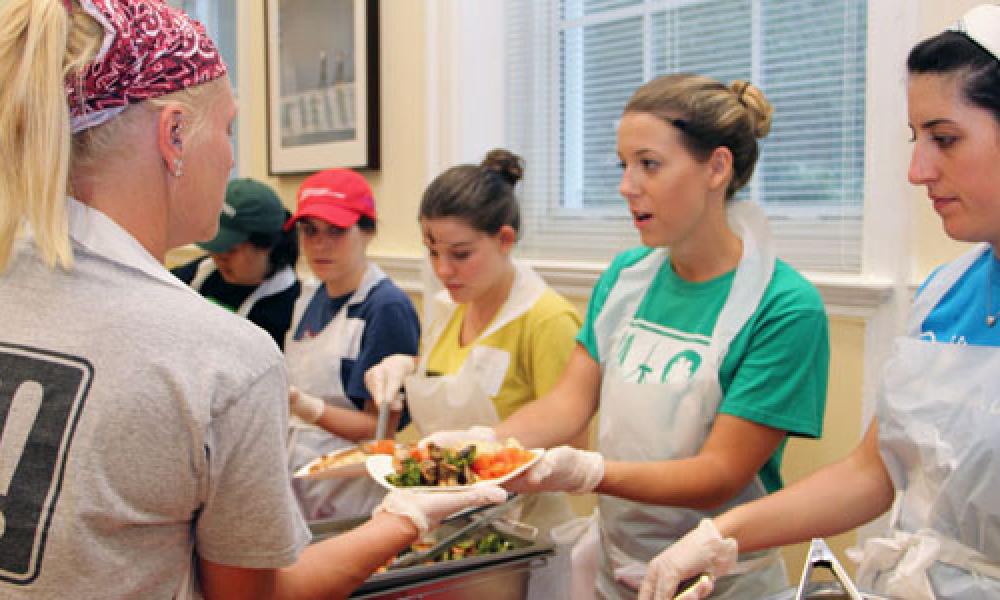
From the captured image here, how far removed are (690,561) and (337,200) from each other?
132 centimetres

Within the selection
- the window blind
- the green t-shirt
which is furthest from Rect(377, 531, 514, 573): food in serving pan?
the window blind

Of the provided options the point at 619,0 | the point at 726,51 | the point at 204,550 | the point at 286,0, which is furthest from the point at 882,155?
the point at 286,0

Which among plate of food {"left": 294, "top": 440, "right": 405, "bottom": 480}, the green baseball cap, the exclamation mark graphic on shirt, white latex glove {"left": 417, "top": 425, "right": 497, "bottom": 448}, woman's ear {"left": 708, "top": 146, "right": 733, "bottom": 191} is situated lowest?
plate of food {"left": 294, "top": 440, "right": 405, "bottom": 480}

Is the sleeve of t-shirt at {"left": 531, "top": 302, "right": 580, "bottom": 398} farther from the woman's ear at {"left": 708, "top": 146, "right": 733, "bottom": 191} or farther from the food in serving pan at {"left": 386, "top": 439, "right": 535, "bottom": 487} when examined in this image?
the woman's ear at {"left": 708, "top": 146, "right": 733, "bottom": 191}

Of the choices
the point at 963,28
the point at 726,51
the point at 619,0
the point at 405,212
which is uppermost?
the point at 619,0

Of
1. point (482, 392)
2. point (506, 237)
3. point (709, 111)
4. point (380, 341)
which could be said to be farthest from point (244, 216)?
point (709, 111)

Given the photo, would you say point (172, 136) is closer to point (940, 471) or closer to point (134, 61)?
point (134, 61)

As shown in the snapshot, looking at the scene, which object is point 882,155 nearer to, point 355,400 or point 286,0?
point 355,400

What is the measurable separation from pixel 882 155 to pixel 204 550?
1.39m

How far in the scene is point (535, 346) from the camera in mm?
1780

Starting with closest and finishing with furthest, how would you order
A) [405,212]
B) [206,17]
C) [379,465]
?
[379,465] < [405,212] < [206,17]

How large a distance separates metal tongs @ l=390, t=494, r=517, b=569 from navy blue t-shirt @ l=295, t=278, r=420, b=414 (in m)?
0.51

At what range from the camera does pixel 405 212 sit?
9.25 feet

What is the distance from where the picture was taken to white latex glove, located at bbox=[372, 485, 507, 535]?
1226 mm
